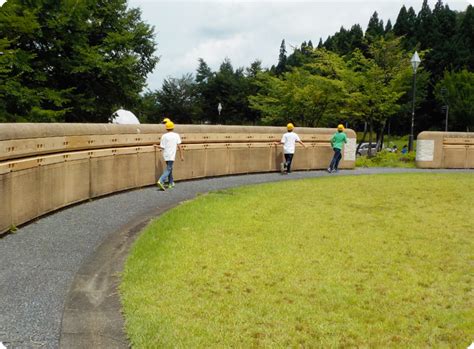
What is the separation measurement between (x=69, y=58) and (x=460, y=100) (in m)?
38.4

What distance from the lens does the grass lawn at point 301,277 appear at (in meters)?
3.92

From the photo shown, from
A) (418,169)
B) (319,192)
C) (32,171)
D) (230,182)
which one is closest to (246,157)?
(230,182)

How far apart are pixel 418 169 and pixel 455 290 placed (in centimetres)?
1503

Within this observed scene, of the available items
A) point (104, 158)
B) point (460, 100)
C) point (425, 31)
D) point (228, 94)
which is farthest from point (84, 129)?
point (425, 31)

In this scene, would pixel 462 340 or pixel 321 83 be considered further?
pixel 321 83

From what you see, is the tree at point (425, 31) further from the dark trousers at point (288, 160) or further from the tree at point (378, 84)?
the dark trousers at point (288, 160)

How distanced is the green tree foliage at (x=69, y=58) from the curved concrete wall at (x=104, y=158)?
15.7 metres

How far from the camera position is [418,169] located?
62.8ft

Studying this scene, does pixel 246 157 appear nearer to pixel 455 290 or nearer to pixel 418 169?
pixel 418 169

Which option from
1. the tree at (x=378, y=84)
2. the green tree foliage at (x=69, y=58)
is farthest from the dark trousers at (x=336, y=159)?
the green tree foliage at (x=69, y=58)

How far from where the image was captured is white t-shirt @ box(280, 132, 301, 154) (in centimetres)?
1569

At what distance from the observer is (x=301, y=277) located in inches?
208

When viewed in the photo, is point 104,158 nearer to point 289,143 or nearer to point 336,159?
point 289,143

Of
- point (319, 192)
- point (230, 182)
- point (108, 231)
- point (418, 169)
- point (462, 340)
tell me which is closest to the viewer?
point (462, 340)
